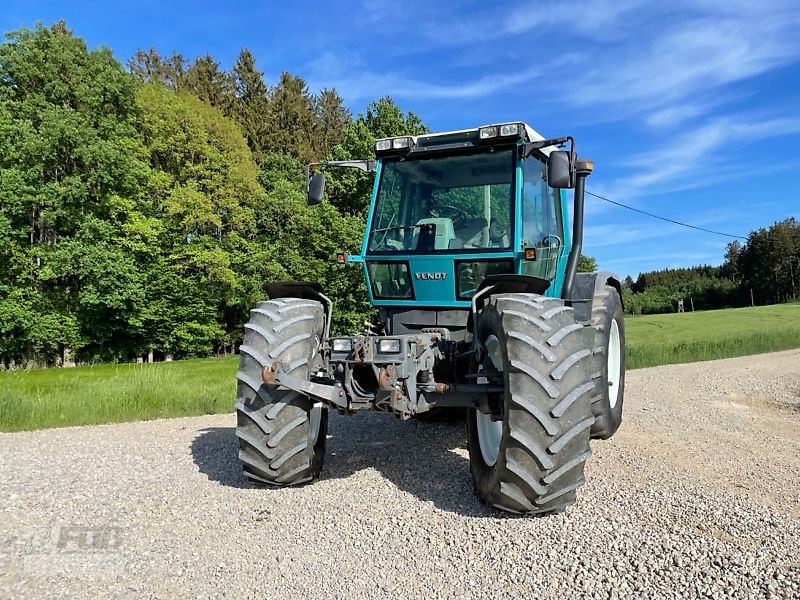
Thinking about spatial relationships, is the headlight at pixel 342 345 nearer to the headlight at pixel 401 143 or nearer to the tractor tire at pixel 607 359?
the headlight at pixel 401 143

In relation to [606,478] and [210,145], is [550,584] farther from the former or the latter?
[210,145]

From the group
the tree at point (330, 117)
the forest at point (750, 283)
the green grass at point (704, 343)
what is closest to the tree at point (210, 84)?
the tree at point (330, 117)

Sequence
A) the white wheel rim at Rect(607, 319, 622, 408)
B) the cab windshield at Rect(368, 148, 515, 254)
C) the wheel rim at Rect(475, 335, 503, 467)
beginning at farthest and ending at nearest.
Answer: the white wheel rim at Rect(607, 319, 622, 408), the cab windshield at Rect(368, 148, 515, 254), the wheel rim at Rect(475, 335, 503, 467)

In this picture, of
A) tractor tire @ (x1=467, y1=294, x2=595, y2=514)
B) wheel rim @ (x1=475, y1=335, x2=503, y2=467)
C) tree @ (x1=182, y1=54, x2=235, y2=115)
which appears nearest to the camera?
tractor tire @ (x1=467, y1=294, x2=595, y2=514)

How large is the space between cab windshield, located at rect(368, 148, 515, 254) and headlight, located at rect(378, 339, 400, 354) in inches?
49.3

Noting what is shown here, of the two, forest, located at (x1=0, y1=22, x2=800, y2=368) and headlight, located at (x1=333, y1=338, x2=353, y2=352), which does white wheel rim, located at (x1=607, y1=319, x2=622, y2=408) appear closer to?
headlight, located at (x1=333, y1=338, x2=353, y2=352)

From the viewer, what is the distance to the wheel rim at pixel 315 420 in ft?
15.9

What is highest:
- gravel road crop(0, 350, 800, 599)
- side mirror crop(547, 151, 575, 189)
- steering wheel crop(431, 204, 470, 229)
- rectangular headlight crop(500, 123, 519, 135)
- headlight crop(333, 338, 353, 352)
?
rectangular headlight crop(500, 123, 519, 135)

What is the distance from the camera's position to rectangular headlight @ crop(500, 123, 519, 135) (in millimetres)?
5125

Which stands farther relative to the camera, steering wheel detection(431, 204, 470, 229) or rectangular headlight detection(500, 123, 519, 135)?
steering wheel detection(431, 204, 470, 229)

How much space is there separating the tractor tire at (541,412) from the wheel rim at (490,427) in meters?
0.36

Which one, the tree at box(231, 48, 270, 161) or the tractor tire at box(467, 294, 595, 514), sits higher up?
the tree at box(231, 48, 270, 161)

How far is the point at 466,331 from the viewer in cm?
537

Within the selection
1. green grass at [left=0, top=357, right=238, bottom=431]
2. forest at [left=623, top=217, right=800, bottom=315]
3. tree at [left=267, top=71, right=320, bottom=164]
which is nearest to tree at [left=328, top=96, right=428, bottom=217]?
tree at [left=267, top=71, right=320, bottom=164]
